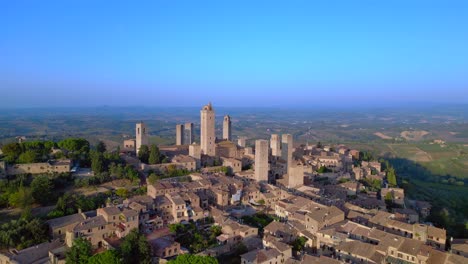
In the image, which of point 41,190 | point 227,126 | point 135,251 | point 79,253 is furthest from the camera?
point 227,126

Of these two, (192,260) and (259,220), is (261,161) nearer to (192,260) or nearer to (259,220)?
(259,220)

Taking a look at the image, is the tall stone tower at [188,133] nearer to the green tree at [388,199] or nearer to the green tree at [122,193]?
the green tree at [122,193]

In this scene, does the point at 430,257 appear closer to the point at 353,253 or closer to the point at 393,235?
the point at 393,235

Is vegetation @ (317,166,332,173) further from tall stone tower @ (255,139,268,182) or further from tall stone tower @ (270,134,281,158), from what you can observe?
tall stone tower @ (255,139,268,182)

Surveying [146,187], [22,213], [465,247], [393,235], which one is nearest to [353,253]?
[393,235]

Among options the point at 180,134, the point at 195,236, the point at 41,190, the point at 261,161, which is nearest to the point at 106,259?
the point at 195,236
